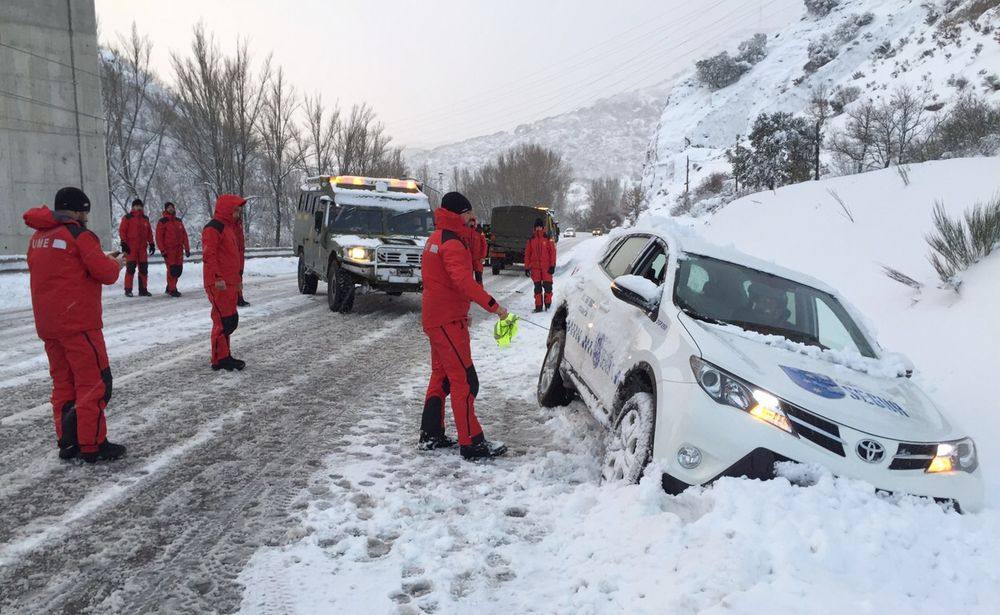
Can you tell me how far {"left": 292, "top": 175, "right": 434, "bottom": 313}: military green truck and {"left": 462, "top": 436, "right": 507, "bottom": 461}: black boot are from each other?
678cm

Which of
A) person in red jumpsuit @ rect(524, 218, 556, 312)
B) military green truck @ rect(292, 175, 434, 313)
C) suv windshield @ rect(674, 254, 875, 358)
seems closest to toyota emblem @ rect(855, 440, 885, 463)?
suv windshield @ rect(674, 254, 875, 358)

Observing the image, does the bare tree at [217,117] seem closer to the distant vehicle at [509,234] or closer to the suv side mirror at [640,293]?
the distant vehicle at [509,234]

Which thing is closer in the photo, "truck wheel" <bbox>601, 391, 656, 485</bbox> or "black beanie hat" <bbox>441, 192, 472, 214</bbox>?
"truck wheel" <bbox>601, 391, 656, 485</bbox>

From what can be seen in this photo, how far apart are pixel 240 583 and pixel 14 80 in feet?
69.1

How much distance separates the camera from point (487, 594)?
277 centimetres

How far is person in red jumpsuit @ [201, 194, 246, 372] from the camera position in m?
6.56

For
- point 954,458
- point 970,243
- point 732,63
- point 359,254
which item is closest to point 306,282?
point 359,254

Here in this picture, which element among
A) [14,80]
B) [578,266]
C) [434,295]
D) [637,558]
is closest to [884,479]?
[637,558]

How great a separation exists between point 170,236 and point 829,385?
13.2 meters

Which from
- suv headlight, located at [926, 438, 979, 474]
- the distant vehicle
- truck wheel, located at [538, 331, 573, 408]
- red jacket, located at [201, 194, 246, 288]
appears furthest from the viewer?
the distant vehicle

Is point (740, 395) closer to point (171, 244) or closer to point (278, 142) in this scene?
point (171, 244)

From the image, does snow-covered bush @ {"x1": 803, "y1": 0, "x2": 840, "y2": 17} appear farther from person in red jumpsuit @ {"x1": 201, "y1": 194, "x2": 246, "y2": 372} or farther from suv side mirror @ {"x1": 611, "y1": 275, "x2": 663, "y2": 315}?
suv side mirror @ {"x1": 611, "y1": 275, "x2": 663, "y2": 315}

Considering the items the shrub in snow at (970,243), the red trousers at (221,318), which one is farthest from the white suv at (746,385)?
the red trousers at (221,318)

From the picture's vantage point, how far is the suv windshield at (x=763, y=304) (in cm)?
393
